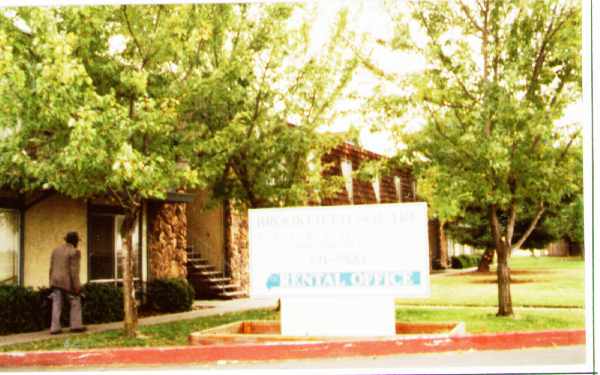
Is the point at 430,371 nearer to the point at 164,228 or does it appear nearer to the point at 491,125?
the point at 491,125

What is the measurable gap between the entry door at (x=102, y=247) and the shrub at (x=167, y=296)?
100cm

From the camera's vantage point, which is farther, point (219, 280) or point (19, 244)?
point (219, 280)

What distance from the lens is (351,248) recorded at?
10523mm

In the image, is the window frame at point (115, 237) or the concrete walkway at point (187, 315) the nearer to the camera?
the concrete walkway at point (187, 315)

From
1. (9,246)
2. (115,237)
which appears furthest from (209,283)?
(9,246)

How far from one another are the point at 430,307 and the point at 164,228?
22.3ft

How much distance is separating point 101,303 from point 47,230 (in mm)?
1955

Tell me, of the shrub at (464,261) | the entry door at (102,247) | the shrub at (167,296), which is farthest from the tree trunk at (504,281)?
the shrub at (464,261)

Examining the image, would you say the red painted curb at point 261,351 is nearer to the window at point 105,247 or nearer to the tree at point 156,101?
the tree at point 156,101

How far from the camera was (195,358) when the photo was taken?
9.88m

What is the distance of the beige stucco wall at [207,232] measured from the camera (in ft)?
71.4

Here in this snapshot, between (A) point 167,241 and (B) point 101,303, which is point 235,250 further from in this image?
(B) point 101,303

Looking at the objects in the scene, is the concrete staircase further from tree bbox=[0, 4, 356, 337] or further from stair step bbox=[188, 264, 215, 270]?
tree bbox=[0, 4, 356, 337]

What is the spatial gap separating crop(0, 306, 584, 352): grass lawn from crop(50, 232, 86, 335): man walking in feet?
1.77
